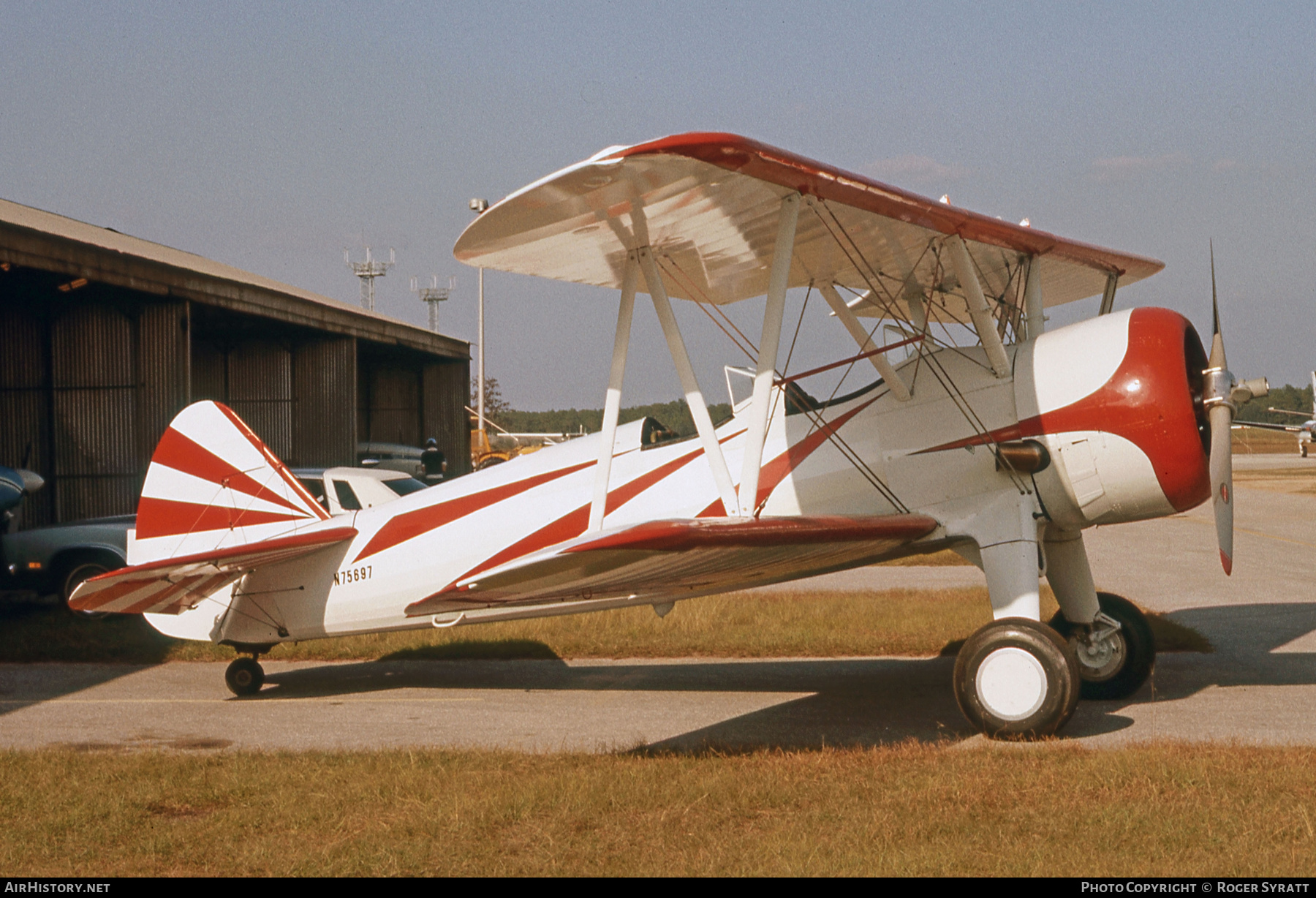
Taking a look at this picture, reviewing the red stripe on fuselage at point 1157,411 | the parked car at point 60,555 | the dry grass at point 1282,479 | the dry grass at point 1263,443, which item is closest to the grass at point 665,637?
the parked car at point 60,555

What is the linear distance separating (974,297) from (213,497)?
573 centimetres

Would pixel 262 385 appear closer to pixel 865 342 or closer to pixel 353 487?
pixel 353 487

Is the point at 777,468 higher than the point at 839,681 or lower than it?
higher

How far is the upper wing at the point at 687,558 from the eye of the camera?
477 cm

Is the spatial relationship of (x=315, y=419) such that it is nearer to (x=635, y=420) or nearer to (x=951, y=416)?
(x=635, y=420)

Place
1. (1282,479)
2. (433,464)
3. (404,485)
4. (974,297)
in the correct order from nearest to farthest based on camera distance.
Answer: (974,297)
(404,485)
(433,464)
(1282,479)

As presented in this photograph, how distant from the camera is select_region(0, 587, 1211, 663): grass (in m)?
9.23

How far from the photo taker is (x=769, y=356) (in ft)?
19.2

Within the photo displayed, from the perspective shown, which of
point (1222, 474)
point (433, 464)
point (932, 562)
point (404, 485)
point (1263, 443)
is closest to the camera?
point (1222, 474)

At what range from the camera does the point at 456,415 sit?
104ft

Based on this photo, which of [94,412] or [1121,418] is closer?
[1121,418]

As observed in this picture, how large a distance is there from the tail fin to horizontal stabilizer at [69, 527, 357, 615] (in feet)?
1.11

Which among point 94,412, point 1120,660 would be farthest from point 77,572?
point 1120,660
